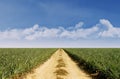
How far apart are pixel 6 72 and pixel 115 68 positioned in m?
9.20

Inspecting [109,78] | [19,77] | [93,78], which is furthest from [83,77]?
[19,77]

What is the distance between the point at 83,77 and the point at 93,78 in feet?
3.11

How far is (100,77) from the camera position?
20078 mm

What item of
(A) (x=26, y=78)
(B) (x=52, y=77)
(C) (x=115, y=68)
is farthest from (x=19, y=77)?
(C) (x=115, y=68)

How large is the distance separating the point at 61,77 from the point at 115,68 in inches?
194

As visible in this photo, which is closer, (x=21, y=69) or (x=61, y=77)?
(x=61, y=77)

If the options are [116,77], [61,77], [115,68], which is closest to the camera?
[116,77]

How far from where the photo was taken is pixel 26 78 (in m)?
20.2

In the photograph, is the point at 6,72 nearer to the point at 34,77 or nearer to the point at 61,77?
the point at 34,77

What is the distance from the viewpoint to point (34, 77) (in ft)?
67.3

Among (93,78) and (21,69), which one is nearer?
(93,78)

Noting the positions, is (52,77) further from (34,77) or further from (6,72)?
(6,72)

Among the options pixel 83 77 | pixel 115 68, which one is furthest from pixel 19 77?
pixel 115 68

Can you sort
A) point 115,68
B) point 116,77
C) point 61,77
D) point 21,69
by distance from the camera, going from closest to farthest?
point 116,77 → point 61,77 → point 115,68 → point 21,69
